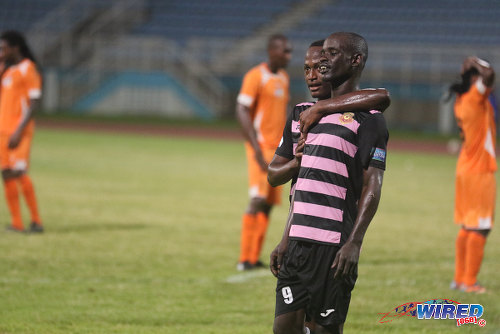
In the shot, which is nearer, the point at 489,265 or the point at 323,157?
the point at 323,157

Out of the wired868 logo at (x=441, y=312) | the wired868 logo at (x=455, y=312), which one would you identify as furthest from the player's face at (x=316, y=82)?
the wired868 logo at (x=455, y=312)

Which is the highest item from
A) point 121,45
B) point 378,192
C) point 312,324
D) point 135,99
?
point 378,192

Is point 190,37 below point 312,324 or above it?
below

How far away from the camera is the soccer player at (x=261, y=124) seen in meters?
8.27

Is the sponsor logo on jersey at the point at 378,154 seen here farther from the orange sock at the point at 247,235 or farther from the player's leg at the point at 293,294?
the orange sock at the point at 247,235

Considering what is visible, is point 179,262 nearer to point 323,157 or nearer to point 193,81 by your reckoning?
point 323,157

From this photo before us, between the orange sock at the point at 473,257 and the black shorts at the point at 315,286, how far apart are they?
362cm

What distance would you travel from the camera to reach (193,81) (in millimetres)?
31234

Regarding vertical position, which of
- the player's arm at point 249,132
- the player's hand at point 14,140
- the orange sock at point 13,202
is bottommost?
the orange sock at point 13,202

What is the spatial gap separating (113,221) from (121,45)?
22310 millimetres

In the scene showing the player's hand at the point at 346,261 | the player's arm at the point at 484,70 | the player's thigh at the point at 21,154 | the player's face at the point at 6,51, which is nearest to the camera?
the player's hand at the point at 346,261

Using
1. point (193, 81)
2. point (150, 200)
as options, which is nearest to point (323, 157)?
point (150, 200)

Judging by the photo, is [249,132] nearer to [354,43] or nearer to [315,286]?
[354,43]

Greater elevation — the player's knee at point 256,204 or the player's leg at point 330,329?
the player's leg at point 330,329
